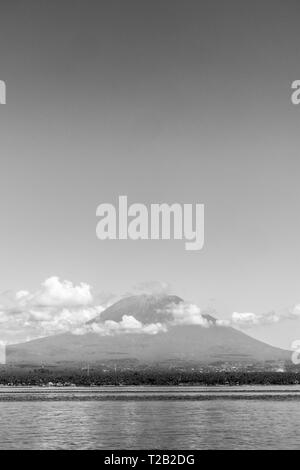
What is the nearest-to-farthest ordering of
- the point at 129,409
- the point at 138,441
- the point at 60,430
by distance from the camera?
the point at 138,441, the point at 60,430, the point at 129,409

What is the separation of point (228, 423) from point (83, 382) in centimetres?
6952

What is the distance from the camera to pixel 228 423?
28203 millimetres

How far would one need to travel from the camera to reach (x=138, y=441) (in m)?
22.5
